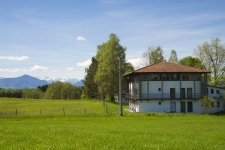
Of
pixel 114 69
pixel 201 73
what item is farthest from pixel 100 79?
pixel 201 73

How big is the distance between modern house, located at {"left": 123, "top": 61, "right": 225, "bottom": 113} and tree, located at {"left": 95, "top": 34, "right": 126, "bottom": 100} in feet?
58.3

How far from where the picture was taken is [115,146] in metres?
10.3

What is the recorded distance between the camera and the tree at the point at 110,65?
219ft

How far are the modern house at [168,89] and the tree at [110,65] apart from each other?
58.3 feet

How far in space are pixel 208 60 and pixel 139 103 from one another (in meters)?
26.0

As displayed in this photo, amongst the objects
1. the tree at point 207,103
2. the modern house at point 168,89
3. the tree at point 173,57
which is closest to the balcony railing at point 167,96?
the modern house at point 168,89

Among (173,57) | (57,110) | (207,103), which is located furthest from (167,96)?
(173,57)

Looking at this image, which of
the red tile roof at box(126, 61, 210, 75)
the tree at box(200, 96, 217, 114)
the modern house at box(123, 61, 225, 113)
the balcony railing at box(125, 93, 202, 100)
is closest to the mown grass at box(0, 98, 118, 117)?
the balcony railing at box(125, 93, 202, 100)

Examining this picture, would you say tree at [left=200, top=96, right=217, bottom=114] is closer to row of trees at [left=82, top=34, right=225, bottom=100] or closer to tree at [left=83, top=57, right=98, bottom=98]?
row of trees at [left=82, top=34, right=225, bottom=100]

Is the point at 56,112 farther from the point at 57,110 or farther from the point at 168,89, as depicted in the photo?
the point at 168,89

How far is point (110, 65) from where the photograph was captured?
66625mm

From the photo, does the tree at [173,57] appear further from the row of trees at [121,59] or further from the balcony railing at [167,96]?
the balcony railing at [167,96]

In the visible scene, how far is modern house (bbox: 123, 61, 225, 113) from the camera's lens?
4784cm

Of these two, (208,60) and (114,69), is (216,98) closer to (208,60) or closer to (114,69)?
(208,60)
